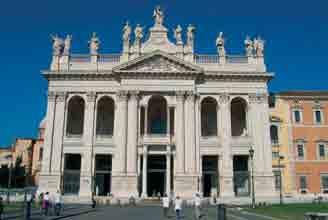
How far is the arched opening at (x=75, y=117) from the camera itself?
167 ft

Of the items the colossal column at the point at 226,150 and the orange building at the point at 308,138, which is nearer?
the colossal column at the point at 226,150

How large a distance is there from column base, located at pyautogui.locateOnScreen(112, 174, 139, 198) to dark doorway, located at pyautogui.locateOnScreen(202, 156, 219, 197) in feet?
30.8

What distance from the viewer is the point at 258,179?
45500 mm

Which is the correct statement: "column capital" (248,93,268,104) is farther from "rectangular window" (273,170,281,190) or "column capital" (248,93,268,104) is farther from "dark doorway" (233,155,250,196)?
"rectangular window" (273,170,281,190)

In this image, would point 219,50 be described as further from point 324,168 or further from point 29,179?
point 29,179

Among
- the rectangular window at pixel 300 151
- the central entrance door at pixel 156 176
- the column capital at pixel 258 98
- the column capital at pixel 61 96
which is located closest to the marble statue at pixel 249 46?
the column capital at pixel 258 98

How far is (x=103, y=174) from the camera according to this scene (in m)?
48.8

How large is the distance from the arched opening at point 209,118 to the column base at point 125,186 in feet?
38.6

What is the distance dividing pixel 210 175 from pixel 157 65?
51.1 feet

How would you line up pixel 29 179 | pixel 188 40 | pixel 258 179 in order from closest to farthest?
pixel 258 179 → pixel 188 40 → pixel 29 179

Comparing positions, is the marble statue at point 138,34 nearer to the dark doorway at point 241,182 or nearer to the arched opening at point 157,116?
the arched opening at point 157,116

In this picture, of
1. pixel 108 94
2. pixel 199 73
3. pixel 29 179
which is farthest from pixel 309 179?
pixel 29 179

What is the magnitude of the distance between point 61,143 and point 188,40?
66.8 feet

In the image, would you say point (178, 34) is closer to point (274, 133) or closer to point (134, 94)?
point (134, 94)
